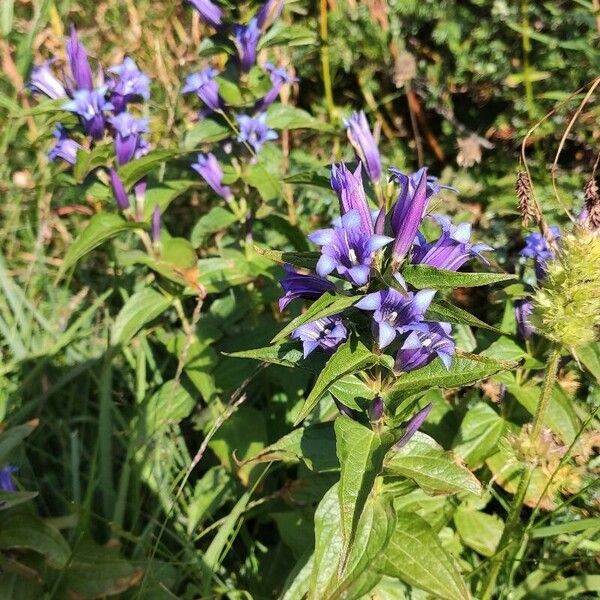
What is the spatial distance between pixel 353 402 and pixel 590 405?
96cm

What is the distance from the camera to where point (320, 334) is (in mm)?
1277

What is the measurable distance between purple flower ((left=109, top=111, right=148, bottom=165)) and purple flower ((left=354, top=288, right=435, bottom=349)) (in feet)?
3.28

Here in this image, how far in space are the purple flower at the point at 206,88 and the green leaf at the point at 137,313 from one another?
23.1 inches

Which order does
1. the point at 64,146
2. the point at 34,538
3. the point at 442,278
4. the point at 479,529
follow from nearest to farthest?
1. the point at 442,278
2. the point at 34,538
3. the point at 479,529
4. the point at 64,146

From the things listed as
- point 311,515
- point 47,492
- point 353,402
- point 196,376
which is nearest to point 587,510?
point 311,515

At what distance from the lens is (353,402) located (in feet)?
4.45

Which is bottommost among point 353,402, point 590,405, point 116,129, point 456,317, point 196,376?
point 590,405

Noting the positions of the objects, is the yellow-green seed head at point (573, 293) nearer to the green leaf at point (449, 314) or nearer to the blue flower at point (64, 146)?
the green leaf at point (449, 314)

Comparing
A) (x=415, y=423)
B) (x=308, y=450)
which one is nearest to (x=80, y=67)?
(x=308, y=450)

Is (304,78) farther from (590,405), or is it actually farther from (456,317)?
(456,317)

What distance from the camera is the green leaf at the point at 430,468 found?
1291 mm

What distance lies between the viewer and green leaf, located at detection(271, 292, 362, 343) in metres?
1.10

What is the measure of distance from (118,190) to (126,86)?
11.4 inches

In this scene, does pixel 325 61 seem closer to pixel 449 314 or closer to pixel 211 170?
pixel 211 170
